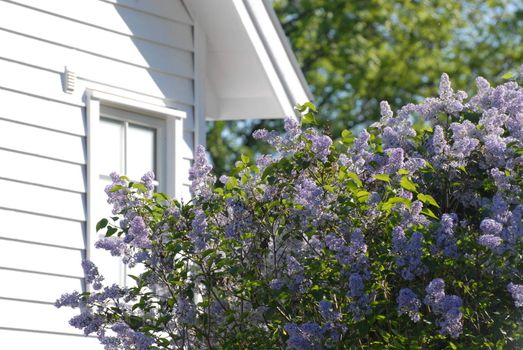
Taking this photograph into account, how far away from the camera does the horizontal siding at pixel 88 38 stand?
26.4 ft

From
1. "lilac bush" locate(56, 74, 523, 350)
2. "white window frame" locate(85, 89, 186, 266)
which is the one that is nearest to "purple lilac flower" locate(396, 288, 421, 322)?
"lilac bush" locate(56, 74, 523, 350)

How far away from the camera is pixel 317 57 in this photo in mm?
27172

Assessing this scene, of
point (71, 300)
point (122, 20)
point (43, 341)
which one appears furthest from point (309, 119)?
point (122, 20)

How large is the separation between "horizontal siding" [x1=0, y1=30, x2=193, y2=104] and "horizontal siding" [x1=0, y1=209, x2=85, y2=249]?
1.03 meters

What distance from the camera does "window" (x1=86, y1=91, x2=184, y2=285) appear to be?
27.5 feet

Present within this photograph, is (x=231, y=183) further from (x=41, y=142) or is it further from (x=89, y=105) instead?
(x=89, y=105)

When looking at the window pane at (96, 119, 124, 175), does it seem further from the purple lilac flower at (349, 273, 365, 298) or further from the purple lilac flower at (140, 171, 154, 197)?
the purple lilac flower at (349, 273, 365, 298)

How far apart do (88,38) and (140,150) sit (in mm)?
991

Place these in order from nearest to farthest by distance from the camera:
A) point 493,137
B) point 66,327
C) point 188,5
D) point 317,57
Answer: point 493,137 → point 66,327 → point 188,5 → point 317,57

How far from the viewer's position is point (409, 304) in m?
5.36

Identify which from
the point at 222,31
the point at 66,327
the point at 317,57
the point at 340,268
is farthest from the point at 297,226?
the point at 317,57

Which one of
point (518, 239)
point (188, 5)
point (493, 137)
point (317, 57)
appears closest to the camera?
point (518, 239)

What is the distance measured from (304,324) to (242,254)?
2.27ft

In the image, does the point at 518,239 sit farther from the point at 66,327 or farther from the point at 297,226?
the point at 66,327
